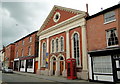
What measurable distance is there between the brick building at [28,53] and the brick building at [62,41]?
2.51m

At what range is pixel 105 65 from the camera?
46.2 ft

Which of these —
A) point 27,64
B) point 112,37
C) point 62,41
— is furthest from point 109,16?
point 27,64

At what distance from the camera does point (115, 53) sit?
1314 centimetres

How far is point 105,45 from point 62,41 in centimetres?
798

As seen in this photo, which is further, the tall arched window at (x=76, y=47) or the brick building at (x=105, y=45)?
the tall arched window at (x=76, y=47)

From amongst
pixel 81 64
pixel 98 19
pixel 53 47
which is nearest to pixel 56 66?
pixel 53 47

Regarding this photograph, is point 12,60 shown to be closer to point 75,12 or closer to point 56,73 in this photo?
point 56,73

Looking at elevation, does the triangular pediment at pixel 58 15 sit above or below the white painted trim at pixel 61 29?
above

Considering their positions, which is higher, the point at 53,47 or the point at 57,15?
the point at 57,15

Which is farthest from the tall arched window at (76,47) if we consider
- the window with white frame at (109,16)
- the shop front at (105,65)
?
the window with white frame at (109,16)

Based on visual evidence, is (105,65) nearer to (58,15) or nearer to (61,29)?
(61,29)

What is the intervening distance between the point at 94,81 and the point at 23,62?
21.5m

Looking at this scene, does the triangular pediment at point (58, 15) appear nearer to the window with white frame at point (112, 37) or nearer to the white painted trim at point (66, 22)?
the white painted trim at point (66, 22)

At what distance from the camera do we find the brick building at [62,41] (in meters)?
17.5
